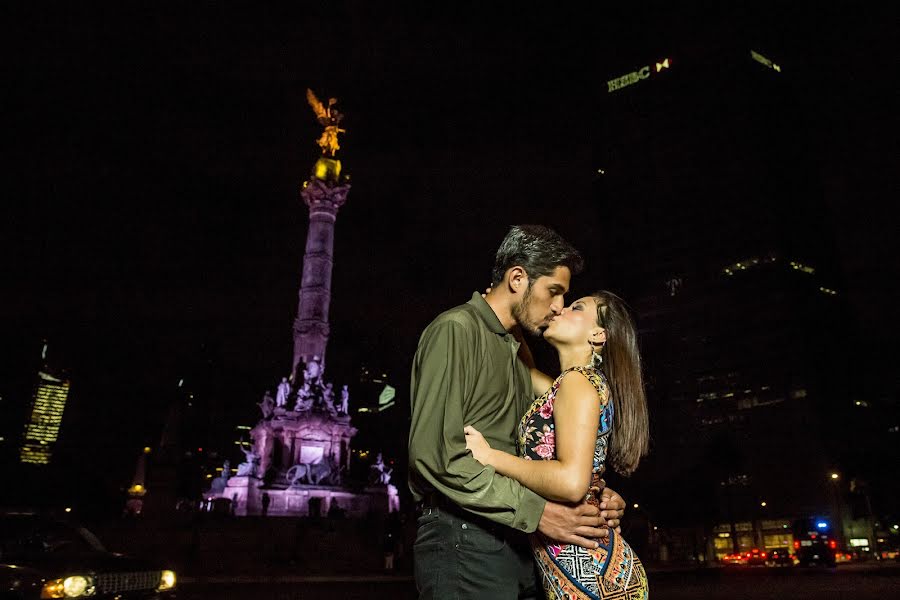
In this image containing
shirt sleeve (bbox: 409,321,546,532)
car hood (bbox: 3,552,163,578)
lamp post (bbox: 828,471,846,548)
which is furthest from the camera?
lamp post (bbox: 828,471,846,548)

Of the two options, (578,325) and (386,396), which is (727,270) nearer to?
(386,396)

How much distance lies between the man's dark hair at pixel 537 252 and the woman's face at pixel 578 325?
20 centimetres

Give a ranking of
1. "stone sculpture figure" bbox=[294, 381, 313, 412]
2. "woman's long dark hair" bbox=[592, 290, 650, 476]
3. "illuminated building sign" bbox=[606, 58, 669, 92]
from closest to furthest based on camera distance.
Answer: "woman's long dark hair" bbox=[592, 290, 650, 476] → "stone sculpture figure" bbox=[294, 381, 313, 412] → "illuminated building sign" bbox=[606, 58, 669, 92]

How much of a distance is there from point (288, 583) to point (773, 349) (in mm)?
83532

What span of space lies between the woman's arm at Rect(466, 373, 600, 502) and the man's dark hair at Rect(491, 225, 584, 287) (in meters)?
0.67

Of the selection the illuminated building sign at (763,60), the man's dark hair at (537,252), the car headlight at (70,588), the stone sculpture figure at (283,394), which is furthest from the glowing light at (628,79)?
the man's dark hair at (537,252)

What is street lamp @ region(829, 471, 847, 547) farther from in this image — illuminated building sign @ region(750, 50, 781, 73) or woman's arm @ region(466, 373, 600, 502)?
illuminated building sign @ region(750, 50, 781, 73)

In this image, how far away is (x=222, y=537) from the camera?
26938 mm

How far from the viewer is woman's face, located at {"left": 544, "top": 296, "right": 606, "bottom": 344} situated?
3578mm

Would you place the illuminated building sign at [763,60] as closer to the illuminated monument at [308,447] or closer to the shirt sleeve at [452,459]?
the illuminated monument at [308,447]

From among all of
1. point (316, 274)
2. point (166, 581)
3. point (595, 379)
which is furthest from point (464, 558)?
point (316, 274)

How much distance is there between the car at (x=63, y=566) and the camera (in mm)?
6137

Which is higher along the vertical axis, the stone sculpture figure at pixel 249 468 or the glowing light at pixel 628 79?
the glowing light at pixel 628 79

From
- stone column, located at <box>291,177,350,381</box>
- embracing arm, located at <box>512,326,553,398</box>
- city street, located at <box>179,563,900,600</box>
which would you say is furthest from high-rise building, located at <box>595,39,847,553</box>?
embracing arm, located at <box>512,326,553,398</box>
